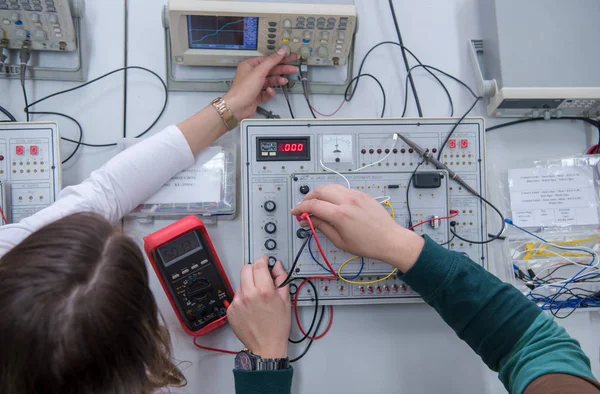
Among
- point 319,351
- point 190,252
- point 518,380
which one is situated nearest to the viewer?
point 518,380

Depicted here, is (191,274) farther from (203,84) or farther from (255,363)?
(203,84)

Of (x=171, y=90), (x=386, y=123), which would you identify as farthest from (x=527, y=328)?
(x=171, y=90)

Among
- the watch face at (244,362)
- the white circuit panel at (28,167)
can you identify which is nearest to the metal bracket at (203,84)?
the white circuit panel at (28,167)

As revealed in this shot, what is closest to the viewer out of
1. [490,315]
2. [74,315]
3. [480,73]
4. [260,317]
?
[74,315]

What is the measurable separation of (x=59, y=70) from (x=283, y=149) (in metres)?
0.75

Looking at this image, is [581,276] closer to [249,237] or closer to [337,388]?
[337,388]

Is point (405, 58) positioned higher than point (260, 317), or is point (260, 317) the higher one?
point (405, 58)

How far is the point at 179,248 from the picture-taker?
1.12 meters

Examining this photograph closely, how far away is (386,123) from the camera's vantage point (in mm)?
1228

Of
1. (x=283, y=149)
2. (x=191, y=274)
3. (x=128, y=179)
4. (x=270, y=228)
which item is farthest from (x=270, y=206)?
(x=128, y=179)

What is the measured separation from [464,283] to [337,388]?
50 centimetres

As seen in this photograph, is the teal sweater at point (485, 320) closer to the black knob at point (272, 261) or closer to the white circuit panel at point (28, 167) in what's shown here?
the black knob at point (272, 261)

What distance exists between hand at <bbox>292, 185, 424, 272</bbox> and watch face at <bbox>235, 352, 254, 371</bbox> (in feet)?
1.16

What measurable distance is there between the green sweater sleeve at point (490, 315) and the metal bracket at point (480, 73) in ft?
2.11
